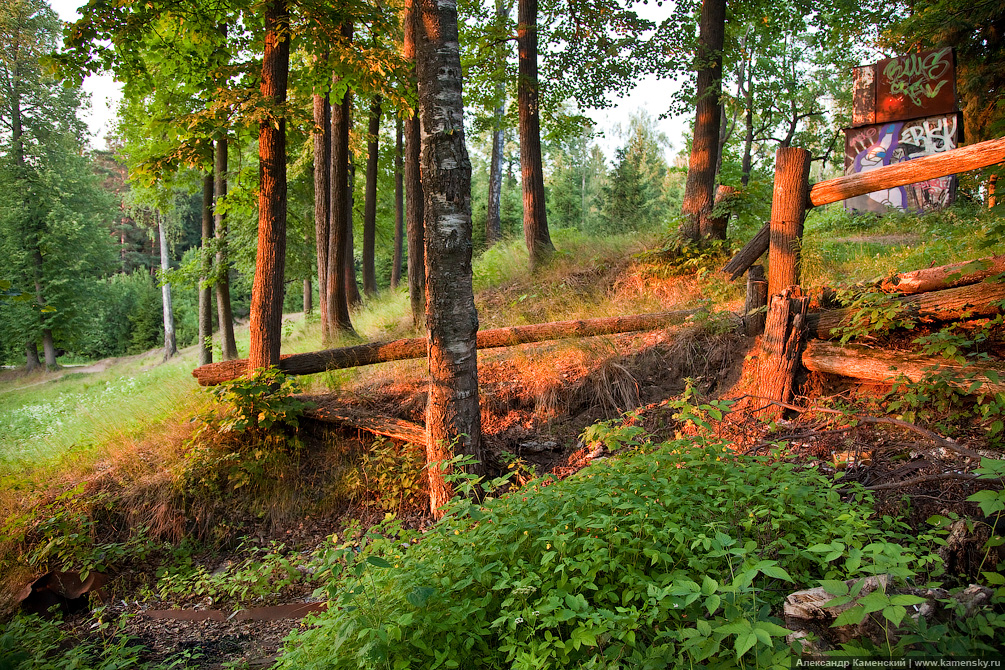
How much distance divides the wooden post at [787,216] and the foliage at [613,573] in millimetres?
2841

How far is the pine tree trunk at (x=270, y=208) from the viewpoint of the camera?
22.0ft

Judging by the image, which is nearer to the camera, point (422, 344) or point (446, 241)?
point (446, 241)

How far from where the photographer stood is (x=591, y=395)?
21.2 feet

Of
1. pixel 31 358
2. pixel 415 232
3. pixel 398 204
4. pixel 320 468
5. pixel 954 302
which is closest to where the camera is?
pixel 954 302

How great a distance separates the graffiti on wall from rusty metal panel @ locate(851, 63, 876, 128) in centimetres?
27

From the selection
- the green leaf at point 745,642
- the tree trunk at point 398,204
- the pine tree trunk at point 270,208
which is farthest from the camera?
the tree trunk at point 398,204

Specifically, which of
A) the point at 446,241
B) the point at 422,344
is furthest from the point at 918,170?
the point at 422,344

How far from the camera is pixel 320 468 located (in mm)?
6488

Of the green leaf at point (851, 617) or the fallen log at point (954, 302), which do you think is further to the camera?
the fallen log at point (954, 302)

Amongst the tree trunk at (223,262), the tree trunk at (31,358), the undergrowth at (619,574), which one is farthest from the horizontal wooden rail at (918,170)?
the tree trunk at (31,358)

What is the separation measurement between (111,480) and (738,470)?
6.87m

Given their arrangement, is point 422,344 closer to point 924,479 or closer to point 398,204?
point 924,479

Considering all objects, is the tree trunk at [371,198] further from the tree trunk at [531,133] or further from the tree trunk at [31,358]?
the tree trunk at [31,358]

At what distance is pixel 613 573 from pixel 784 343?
3.26 meters
